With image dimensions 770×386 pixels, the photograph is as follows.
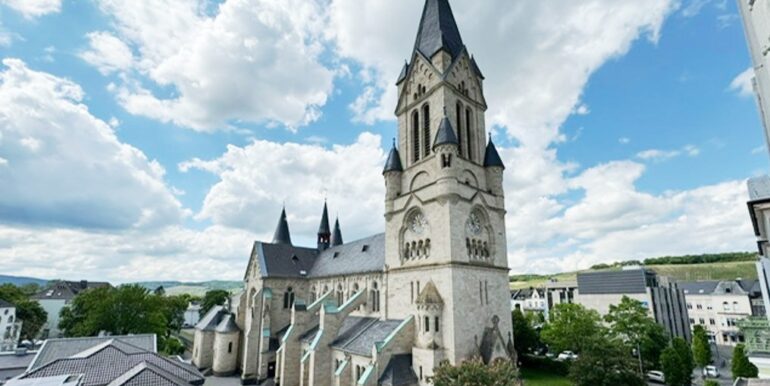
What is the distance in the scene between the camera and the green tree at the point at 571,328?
35625 millimetres

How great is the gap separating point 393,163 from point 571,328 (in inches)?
1048

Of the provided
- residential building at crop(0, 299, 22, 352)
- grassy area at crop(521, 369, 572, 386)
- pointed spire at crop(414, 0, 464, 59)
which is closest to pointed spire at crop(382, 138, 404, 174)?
pointed spire at crop(414, 0, 464, 59)

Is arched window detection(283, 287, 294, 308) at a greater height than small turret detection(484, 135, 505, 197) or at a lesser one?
lesser

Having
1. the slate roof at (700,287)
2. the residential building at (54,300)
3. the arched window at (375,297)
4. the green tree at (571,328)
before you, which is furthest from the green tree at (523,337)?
the residential building at (54,300)

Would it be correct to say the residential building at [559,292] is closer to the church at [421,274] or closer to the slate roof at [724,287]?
the slate roof at [724,287]

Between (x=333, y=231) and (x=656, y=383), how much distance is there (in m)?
44.3

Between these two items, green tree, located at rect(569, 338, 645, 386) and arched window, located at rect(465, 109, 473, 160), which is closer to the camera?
green tree, located at rect(569, 338, 645, 386)

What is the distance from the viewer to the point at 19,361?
2475cm

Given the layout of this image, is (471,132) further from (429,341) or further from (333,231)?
(333,231)

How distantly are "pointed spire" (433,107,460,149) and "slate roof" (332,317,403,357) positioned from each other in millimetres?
13733

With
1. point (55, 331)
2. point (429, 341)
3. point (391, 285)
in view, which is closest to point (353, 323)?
point (391, 285)

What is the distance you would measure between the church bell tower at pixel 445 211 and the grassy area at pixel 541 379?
470 inches

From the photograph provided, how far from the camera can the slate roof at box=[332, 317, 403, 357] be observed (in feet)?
78.0

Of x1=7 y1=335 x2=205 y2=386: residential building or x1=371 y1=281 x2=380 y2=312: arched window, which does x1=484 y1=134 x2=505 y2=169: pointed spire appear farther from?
x1=7 y1=335 x2=205 y2=386: residential building
